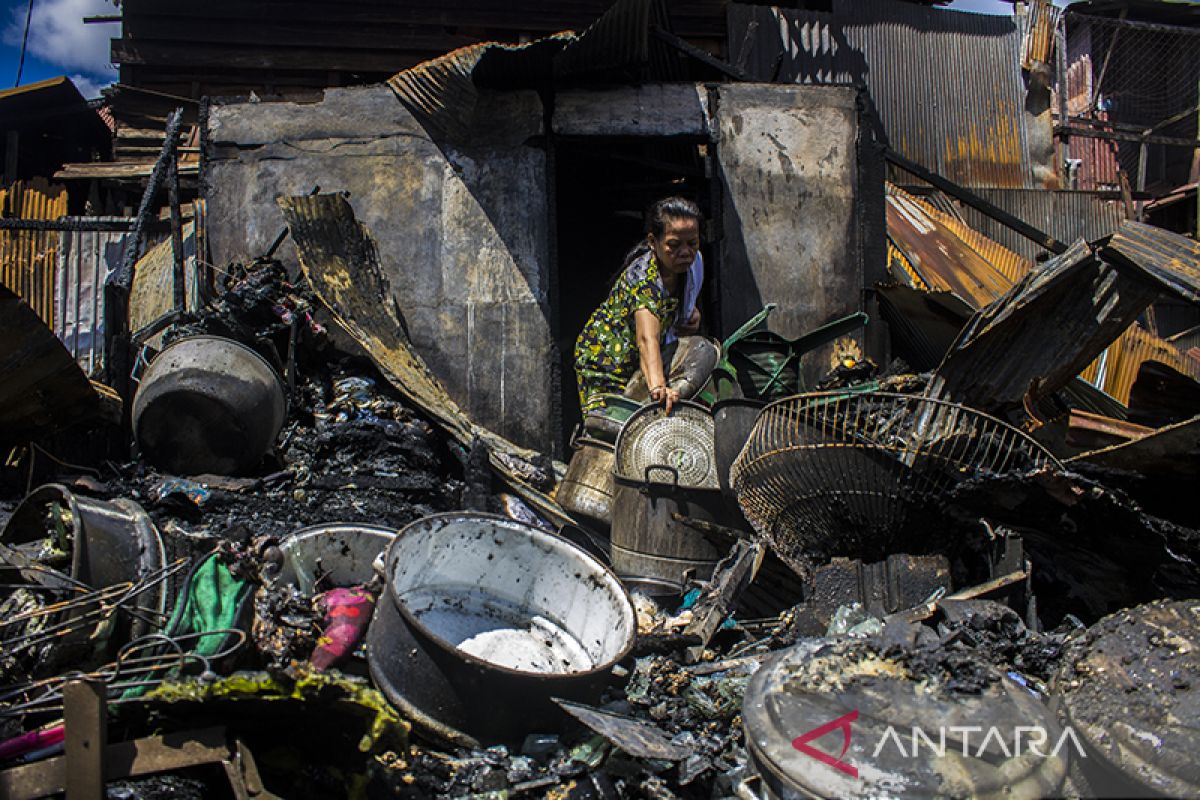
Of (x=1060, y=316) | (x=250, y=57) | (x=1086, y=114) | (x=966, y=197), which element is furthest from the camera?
(x=1086, y=114)

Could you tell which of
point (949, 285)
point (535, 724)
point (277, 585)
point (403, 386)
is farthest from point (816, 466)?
point (949, 285)

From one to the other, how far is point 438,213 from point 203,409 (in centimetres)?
222

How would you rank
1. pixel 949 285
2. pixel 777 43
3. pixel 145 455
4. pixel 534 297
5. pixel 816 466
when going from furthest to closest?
pixel 777 43, pixel 949 285, pixel 534 297, pixel 145 455, pixel 816 466

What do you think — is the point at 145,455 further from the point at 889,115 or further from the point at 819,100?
the point at 889,115

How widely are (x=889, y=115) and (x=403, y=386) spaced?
8281mm

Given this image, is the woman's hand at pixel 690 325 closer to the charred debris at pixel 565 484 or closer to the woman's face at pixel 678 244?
the woman's face at pixel 678 244

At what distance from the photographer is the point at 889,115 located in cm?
1185

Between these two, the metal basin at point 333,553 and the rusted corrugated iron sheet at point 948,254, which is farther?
the rusted corrugated iron sheet at point 948,254

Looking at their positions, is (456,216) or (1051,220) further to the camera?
(1051,220)

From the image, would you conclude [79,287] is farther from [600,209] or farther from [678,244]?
[678,244]

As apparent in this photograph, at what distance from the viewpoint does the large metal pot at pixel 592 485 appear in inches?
211

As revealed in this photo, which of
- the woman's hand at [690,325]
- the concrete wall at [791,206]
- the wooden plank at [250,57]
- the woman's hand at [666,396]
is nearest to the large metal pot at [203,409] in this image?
the woman's hand at [666,396]

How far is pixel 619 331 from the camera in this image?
588cm

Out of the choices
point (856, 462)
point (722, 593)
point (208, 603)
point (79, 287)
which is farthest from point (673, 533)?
point (79, 287)
